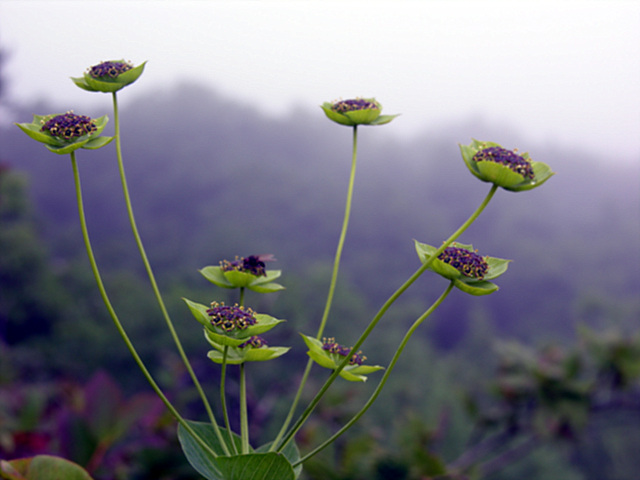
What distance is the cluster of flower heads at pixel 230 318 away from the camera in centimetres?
64

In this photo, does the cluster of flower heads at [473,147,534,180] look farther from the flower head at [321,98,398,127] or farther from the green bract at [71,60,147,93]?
the green bract at [71,60,147,93]

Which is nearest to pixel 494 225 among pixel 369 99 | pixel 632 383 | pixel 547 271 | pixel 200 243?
pixel 547 271

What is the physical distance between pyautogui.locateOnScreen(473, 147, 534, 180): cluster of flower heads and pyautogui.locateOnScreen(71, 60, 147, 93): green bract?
522 millimetres

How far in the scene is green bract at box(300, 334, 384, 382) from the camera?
696 mm

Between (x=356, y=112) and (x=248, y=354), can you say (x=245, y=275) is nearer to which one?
(x=248, y=354)

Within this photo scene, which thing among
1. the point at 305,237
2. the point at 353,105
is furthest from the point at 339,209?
the point at 353,105

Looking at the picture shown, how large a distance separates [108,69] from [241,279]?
0.39 meters

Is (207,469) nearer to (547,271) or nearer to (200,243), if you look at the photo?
(200,243)

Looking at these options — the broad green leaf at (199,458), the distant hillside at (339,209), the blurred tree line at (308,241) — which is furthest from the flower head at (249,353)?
the distant hillside at (339,209)

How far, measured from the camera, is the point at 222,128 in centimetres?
2980

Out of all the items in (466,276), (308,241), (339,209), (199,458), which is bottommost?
(308,241)

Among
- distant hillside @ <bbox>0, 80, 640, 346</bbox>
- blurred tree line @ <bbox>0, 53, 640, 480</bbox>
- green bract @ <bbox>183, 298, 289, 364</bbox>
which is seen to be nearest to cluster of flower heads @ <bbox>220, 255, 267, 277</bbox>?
green bract @ <bbox>183, 298, 289, 364</bbox>

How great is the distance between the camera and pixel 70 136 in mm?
710

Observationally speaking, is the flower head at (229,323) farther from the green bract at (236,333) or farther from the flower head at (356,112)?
the flower head at (356,112)
